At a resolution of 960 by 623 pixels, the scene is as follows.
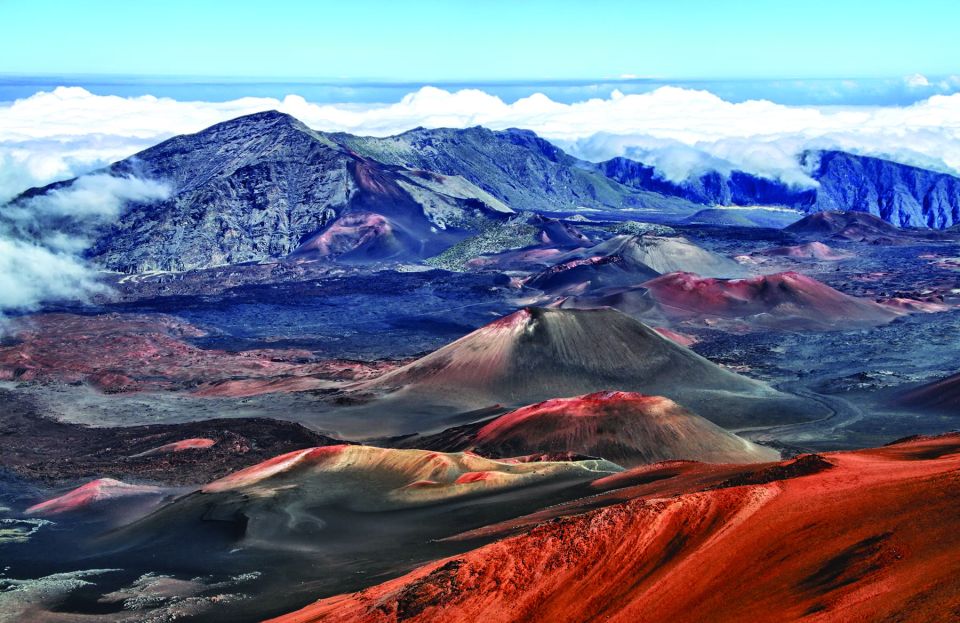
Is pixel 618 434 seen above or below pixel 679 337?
above

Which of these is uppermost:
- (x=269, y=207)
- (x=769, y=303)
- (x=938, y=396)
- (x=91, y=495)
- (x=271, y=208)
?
(x=269, y=207)

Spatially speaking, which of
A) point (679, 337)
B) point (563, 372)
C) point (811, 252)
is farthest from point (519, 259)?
point (563, 372)

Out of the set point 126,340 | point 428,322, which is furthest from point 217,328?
point 428,322

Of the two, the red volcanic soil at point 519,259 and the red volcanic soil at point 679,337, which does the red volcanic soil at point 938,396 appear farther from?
the red volcanic soil at point 519,259

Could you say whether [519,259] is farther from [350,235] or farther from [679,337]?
[679,337]

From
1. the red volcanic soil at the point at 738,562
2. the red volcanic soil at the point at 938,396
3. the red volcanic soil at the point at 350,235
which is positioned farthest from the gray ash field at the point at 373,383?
the red volcanic soil at the point at 738,562

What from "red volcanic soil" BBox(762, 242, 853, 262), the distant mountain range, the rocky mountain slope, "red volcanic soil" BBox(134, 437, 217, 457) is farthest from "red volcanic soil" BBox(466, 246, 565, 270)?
"red volcanic soil" BBox(134, 437, 217, 457)
